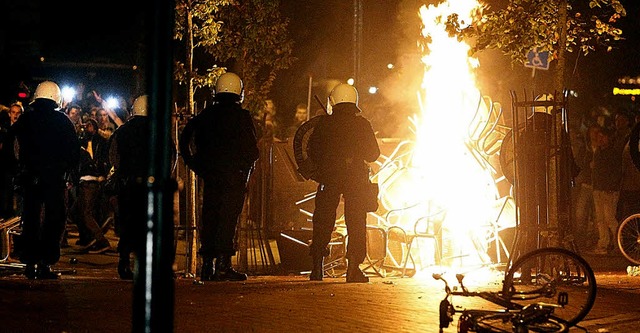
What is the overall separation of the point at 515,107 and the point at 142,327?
8302mm

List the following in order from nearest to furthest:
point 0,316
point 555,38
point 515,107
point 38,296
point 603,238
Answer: point 0,316 → point 38,296 → point 515,107 → point 555,38 → point 603,238

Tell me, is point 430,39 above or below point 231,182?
above

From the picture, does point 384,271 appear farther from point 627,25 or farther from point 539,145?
point 627,25

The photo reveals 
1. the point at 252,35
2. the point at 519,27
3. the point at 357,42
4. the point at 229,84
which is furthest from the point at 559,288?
the point at 357,42

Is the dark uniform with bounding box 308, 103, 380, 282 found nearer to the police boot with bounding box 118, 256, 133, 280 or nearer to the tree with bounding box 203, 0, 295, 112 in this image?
the police boot with bounding box 118, 256, 133, 280

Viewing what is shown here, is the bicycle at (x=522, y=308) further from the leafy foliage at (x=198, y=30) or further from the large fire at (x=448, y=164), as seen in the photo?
the leafy foliage at (x=198, y=30)

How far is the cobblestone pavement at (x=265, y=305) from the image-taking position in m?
8.46

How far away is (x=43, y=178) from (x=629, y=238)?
30.3 feet

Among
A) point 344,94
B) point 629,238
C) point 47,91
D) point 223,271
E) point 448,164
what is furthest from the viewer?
point 629,238

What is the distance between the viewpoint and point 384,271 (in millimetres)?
14109

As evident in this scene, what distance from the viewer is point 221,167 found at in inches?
476

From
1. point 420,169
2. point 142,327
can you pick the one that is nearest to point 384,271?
point 420,169

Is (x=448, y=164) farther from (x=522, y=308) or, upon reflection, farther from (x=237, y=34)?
(x=522, y=308)

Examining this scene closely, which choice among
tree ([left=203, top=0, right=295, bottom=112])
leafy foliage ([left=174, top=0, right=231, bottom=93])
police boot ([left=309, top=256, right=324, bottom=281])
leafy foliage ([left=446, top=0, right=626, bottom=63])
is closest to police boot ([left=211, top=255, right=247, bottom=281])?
police boot ([left=309, top=256, right=324, bottom=281])
